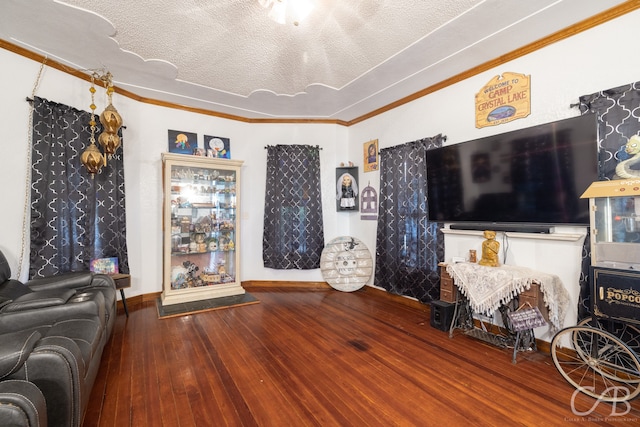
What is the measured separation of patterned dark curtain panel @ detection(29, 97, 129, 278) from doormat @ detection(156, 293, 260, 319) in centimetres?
70

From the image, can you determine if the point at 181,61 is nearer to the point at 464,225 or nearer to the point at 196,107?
the point at 196,107

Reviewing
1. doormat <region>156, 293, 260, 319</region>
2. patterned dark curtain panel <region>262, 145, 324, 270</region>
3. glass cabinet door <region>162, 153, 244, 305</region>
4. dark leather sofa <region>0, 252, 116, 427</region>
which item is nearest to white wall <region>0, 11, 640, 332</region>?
patterned dark curtain panel <region>262, 145, 324, 270</region>

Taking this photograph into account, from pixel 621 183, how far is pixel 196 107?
475 centimetres

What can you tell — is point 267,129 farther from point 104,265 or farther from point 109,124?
point 104,265

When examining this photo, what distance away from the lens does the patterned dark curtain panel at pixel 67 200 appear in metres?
2.82

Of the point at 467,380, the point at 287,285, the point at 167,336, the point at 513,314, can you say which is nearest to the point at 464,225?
the point at 513,314

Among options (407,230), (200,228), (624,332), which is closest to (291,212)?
(200,228)

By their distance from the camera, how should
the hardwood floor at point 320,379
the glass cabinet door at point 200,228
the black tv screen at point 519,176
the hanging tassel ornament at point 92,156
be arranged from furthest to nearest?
1. the glass cabinet door at point 200,228
2. the hanging tassel ornament at point 92,156
3. the black tv screen at point 519,176
4. the hardwood floor at point 320,379

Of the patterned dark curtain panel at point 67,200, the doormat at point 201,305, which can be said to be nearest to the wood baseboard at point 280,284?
the doormat at point 201,305

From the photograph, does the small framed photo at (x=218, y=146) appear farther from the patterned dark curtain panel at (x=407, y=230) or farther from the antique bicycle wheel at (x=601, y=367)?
the antique bicycle wheel at (x=601, y=367)

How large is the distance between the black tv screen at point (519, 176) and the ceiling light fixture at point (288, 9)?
6.62ft

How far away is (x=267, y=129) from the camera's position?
4844 millimetres

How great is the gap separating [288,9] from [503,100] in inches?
87.8

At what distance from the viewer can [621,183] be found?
188 cm
